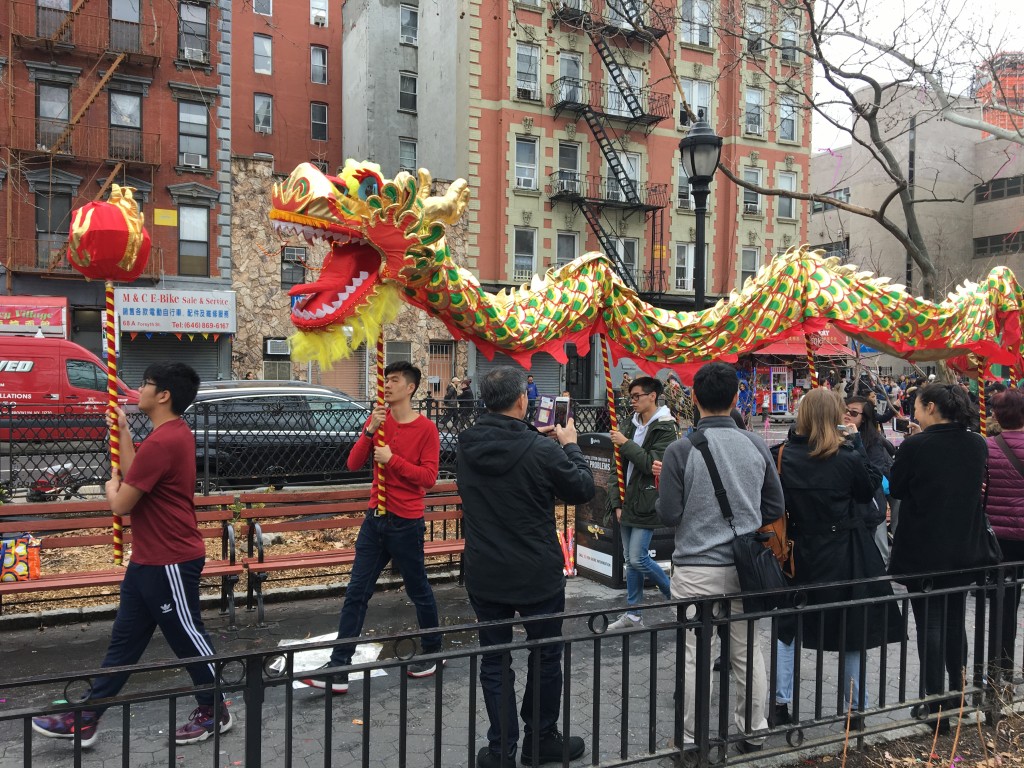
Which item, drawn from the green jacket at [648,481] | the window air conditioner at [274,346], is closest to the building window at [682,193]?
the window air conditioner at [274,346]

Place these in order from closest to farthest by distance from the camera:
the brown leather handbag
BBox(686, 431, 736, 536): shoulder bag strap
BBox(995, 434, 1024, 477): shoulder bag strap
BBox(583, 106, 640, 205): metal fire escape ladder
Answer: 1. BBox(686, 431, 736, 536): shoulder bag strap
2. the brown leather handbag
3. BBox(995, 434, 1024, 477): shoulder bag strap
4. BBox(583, 106, 640, 205): metal fire escape ladder

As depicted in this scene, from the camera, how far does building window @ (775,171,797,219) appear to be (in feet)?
101

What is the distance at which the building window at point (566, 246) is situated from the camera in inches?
1091

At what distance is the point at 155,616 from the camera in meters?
3.93

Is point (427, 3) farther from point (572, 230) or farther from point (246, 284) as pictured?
point (246, 284)

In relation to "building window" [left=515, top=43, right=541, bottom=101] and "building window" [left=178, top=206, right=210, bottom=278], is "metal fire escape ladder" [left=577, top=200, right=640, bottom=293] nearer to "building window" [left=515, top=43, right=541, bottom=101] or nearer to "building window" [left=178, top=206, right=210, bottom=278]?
"building window" [left=515, top=43, right=541, bottom=101]

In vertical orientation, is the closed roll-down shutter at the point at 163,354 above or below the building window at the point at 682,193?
below

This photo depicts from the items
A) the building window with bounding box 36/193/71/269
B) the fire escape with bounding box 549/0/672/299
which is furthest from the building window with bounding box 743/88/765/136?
the building window with bounding box 36/193/71/269

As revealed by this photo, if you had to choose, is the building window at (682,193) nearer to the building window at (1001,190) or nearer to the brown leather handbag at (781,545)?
the building window at (1001,190)

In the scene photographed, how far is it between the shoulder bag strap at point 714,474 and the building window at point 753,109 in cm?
2810

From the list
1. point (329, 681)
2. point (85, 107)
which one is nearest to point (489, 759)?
point (329, 681)

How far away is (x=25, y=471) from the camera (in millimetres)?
8625

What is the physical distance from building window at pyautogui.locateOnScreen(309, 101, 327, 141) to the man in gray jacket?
3178 cm

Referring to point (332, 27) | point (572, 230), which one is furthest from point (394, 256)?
point (332, 27)
